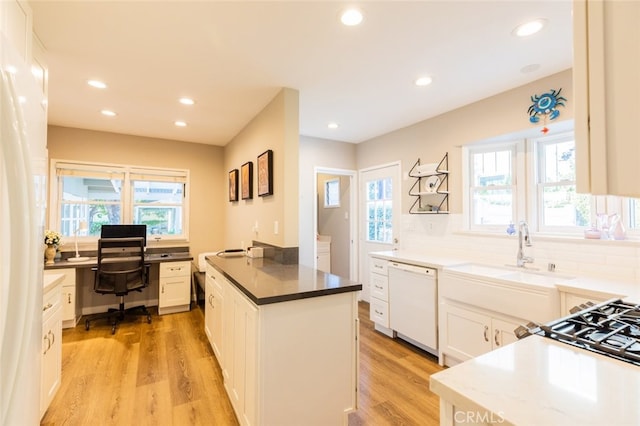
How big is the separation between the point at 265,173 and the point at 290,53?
116cm

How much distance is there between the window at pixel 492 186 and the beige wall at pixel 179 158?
3.68 m

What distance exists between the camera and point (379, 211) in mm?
4281

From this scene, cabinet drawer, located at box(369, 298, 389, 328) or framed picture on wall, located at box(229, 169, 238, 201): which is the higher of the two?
framed picture on wall, located at box(229, 169, 238, 201)

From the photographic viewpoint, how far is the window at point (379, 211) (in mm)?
4098

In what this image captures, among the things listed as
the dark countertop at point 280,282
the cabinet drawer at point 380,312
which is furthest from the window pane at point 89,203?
the cabinet drawer at point 380,312

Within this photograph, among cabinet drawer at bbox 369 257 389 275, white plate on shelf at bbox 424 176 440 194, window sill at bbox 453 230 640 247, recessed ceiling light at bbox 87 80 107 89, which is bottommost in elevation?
cabinet drawer at bbox 369 257 389 275

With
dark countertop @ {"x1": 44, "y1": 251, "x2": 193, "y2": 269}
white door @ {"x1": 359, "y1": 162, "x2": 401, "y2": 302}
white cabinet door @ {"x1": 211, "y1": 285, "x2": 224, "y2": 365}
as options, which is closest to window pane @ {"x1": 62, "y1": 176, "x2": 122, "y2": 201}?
dark countertop @ {"x1": 44, "y1": 251, "x2": 193, "y2": 269}

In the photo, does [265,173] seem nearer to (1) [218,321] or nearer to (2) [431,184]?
(1) [218,321]

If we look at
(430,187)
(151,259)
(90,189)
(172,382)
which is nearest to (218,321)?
(172,382)

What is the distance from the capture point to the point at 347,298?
1785 millimetres

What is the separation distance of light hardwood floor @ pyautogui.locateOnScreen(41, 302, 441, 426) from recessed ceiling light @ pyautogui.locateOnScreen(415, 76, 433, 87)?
8.16 feet

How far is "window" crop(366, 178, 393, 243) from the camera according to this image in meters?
4.10

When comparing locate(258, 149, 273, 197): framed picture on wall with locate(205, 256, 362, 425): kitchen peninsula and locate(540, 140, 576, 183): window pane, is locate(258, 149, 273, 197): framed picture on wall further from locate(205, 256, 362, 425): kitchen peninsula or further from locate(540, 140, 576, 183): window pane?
locate(540, 140, 576, 183): window pane

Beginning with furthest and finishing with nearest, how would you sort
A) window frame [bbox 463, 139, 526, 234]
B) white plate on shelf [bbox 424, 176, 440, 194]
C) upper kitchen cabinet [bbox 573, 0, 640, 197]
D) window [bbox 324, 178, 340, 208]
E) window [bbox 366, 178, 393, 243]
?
window [bbox 324, 178, 340, 208]
window [bbox 366, 178, 393, 243]
white plate on shelf [bbox 424, 176, 440, 194]
window frame [bbox 463, 139, 526, 234]
upper kitchen cabinet [bbox 573, 0, 640, 197]
